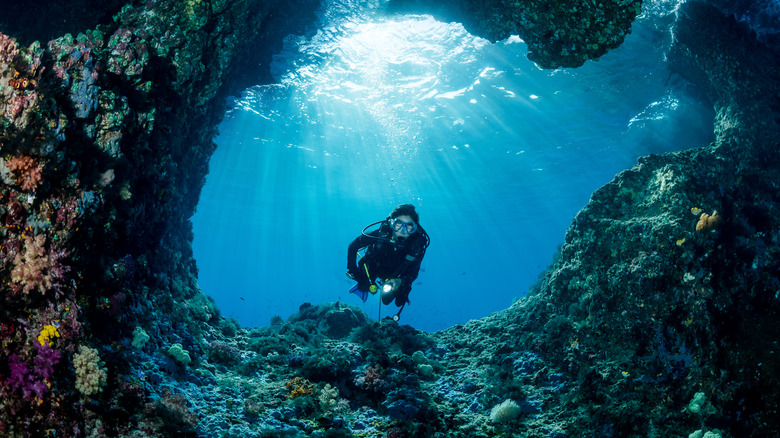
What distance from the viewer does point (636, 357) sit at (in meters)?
5.06

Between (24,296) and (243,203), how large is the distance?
4285 cm

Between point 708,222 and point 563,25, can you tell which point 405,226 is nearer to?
point 563,25

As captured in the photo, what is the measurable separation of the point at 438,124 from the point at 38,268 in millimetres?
20704

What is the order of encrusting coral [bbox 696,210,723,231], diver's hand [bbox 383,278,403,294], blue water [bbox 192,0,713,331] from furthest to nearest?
blue water [bbox 192,0,713,331], diver's hand [bbox 383,278,403,294], encrusting coral [bbox 696,210,723,231]

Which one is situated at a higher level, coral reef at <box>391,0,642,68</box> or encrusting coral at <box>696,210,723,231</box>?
coral reef at <box>391,0,642,68</box>

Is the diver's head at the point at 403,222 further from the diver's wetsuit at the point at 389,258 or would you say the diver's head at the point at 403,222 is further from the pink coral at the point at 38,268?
the pink coral at the point at 38,268

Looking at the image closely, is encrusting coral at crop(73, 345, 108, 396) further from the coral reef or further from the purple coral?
the coral reef

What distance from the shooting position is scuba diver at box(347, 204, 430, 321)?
27.4ft

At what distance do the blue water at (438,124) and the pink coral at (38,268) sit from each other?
1092 cm

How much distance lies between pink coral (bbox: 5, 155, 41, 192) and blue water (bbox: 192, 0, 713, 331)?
408 inches

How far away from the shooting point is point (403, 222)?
8.39 metres

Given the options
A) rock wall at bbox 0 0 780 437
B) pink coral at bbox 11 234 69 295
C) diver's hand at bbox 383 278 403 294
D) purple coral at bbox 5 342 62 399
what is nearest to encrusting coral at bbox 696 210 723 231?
rock wall at bbox 0 0 780 437

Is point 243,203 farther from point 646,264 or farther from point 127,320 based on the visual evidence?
point 646,264

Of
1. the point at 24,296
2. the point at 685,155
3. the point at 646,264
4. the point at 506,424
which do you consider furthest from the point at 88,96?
the point at 685,155
